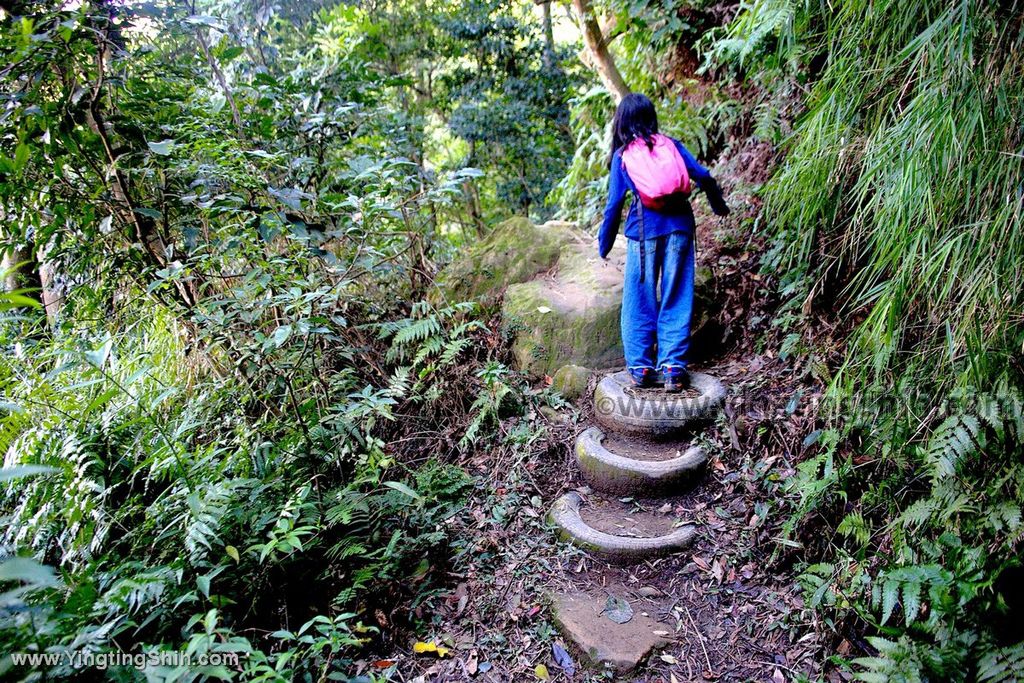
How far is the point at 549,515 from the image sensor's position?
10.8 feet

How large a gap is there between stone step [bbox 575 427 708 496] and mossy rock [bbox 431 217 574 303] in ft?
5.68

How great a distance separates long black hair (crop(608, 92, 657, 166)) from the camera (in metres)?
3.60

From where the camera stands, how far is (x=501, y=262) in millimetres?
4824

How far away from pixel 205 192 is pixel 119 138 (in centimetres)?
60

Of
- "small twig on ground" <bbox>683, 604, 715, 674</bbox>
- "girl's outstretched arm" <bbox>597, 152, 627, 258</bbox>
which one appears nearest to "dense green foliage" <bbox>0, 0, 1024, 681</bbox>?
"small twig on ground" <bbox>683, 604, 715, 674</bbox>

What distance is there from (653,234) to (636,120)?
760 mm

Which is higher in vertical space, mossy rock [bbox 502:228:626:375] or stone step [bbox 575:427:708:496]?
mossy rock [bbox 502:228:626:375]

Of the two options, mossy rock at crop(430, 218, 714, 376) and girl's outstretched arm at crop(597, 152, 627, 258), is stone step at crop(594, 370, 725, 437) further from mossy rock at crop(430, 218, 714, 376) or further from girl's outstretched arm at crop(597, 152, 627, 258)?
girl's outstretched arm at crop(597, 152, 627, 258)

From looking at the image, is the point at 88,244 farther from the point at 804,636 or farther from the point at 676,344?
the point at 804,636

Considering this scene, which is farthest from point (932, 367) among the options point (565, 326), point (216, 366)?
point (216, 366)

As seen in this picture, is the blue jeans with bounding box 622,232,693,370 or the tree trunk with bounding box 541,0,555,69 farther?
the tree trunk with bounding box 541,0,555,69

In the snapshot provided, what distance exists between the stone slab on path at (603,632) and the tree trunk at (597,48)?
16.4 feet

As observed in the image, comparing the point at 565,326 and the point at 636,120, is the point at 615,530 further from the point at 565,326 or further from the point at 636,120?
the point at 636,120

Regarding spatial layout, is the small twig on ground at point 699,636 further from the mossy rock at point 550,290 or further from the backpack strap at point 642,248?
the backpack strap at point 642,248
